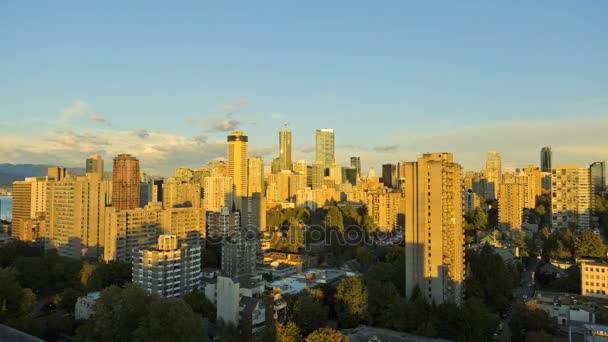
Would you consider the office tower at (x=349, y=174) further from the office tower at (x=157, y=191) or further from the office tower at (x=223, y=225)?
the office tower at (x=223, y=225)

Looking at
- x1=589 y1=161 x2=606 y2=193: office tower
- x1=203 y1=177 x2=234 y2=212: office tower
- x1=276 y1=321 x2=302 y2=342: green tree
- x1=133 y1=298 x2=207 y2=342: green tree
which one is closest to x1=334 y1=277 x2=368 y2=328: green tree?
x1=276 y1=321 x2=302 y2=342: green tree

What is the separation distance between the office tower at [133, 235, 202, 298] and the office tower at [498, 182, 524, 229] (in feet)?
103

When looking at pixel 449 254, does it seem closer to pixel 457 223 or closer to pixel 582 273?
pixel 457 223

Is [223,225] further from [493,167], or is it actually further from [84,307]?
[493,167]

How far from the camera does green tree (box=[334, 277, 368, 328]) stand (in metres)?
18.7

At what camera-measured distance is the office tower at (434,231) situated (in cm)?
1914

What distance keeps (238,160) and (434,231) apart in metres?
54.1

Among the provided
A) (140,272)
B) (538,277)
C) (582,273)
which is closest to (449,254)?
(582,273)

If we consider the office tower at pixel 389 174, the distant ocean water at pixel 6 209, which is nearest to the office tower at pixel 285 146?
the office tower at pixel 389 174

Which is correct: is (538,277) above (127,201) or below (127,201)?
below

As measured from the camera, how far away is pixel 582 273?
75.4ft

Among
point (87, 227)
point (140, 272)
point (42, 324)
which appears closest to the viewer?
point (42, 324)

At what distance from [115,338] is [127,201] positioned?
132 feet

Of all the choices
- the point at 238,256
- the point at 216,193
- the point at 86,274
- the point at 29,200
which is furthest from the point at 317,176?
the point at 86,274
